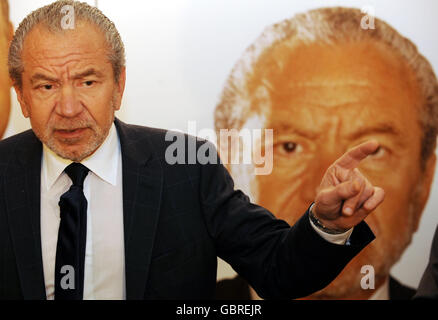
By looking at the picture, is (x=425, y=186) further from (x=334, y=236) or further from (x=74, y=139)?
(x=74, y=139)

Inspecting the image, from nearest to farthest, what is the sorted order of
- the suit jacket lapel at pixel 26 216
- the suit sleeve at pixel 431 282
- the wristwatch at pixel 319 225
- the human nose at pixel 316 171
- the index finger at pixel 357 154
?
the index finger at pixel 357 154 < the wristwatch at pixel 319 225 < the suit jacket lapel at pixel 26 216 < the suit sleeve at pixel 431 282 < the human nose at pixel 316 171

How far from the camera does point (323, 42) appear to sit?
2.28 m

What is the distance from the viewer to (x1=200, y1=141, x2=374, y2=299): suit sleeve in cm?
130

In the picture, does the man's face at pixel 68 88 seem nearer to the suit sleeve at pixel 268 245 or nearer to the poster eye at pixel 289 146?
the suit sleeve at pixel 268 245

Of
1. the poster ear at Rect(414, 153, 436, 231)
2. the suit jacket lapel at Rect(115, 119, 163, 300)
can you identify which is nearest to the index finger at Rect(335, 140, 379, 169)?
the suit jacket lapel at Rect(115, 119, 163, 300)

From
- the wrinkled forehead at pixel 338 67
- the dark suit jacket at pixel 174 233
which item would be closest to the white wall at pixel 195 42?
the wrinkled forehead at pixel 338 67

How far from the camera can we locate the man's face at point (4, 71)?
2326 mm

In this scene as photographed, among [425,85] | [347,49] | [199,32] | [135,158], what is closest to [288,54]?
[347,49]

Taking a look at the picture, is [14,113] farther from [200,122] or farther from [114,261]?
[114,261]

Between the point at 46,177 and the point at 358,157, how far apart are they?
890 millimetres

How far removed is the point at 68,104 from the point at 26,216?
0.33m

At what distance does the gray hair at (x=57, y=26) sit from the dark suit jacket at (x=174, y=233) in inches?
8.0

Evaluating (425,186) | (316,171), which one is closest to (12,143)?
(316,171)

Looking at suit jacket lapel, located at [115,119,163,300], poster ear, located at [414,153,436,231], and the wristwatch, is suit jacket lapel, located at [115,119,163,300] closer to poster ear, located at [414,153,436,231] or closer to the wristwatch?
the wristwatch
